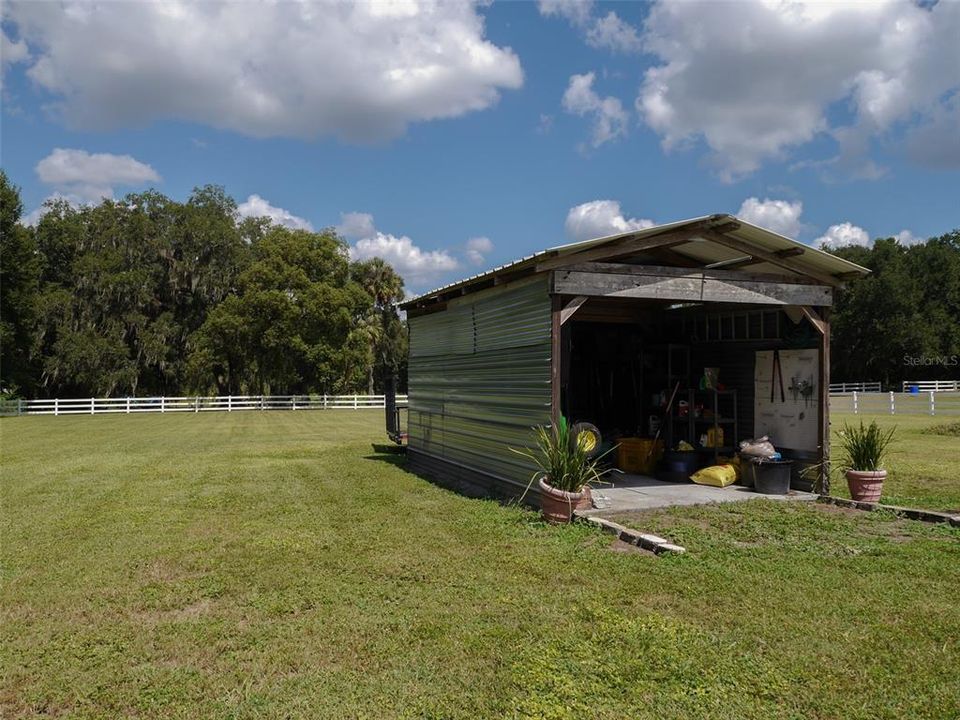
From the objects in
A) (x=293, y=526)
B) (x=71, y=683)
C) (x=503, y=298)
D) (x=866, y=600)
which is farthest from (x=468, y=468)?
(x=71, y=683)

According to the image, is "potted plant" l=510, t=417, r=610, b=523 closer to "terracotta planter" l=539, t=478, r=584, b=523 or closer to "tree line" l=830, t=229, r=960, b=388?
"terracotta planter" l=539, t=478, r=584, b=523

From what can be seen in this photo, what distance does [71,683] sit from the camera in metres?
3.64

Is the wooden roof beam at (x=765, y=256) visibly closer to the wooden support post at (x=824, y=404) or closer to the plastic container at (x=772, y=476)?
the wooden support post at (x=824, y=404)

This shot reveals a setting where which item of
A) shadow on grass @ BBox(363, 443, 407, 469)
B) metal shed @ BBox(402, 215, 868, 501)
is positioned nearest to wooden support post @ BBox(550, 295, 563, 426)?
metal shed @ BBox(402, 215, 868, 501)

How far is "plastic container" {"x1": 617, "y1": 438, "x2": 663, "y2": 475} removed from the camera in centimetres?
1084

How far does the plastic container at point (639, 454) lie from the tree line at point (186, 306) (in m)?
27.3

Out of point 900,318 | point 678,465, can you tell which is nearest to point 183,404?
point 678,465

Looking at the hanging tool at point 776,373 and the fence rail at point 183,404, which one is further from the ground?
the hanging tool at point 776,373

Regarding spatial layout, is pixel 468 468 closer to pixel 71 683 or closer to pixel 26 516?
pixel 26 516

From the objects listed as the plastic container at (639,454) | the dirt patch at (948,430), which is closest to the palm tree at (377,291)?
the dirt patch at (948,430)

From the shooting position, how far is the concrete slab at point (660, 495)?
26.3 feet

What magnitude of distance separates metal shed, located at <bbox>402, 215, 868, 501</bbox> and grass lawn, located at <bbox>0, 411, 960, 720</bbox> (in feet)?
5.10

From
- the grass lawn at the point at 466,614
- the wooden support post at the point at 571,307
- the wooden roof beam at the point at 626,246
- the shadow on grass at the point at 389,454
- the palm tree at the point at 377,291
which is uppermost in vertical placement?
the palm tree at the point at 377,291

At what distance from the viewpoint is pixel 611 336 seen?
1198 centimetres
